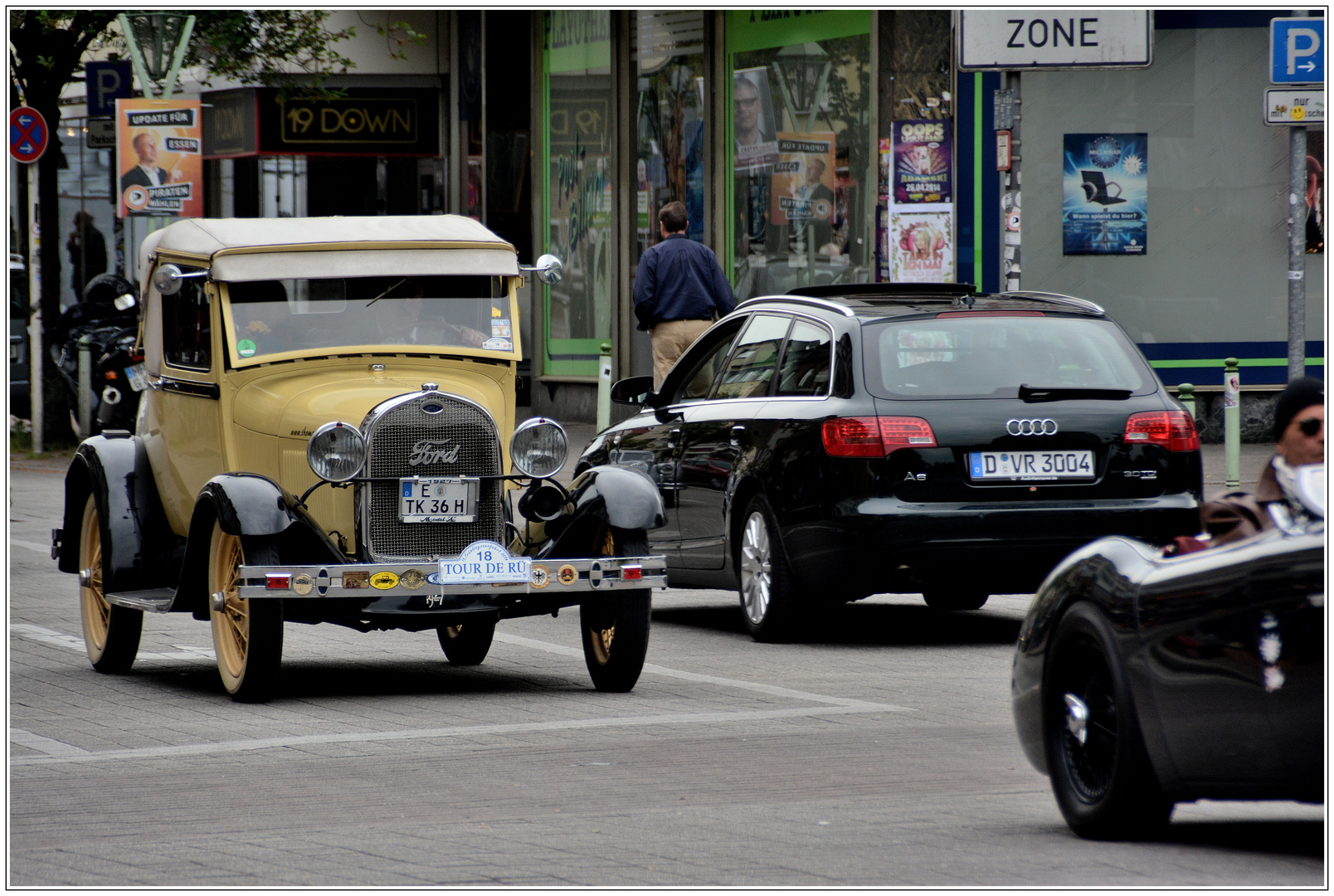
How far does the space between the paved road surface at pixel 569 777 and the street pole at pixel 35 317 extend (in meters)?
13.8

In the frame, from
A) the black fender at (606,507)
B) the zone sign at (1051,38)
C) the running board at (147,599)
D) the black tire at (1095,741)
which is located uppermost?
the zone sign at (1051,38)

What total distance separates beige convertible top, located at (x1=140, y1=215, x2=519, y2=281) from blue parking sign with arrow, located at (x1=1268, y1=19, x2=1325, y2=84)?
4.89m

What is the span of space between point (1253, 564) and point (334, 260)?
5796 millimetres

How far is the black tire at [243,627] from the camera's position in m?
8.42

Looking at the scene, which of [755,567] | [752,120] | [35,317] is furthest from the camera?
[35,317]

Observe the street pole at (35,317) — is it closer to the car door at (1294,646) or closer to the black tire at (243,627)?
the black tire at (243,627)

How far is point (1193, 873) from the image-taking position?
504 cm

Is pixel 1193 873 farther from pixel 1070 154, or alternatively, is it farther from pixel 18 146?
pixel 18 146

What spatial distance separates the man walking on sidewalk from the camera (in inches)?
649

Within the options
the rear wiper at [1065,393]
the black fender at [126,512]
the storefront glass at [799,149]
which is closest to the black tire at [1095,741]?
the rear wiper at [1065,393]

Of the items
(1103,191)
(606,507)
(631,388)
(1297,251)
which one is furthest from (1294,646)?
(1103,191)

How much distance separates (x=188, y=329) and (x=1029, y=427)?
393 cm

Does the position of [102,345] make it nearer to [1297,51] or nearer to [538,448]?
[1297,51]

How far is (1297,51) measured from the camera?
40.4 feet
